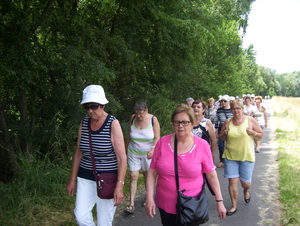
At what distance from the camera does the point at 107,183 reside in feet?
9.90

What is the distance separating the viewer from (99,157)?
3.05 meters

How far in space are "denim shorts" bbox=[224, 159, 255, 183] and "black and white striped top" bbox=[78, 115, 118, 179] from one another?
2.28 meters

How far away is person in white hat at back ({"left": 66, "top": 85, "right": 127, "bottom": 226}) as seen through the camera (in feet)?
9.84

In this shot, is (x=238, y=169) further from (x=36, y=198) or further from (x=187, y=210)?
(x=36, y=198)

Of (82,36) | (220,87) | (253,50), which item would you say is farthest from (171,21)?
(253,50)

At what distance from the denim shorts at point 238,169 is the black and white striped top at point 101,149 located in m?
2.28

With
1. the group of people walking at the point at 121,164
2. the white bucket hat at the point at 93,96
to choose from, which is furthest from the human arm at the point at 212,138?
the white bucket hat at the point at 93,96

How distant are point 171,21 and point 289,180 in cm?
448

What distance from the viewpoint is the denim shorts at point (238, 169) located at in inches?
186

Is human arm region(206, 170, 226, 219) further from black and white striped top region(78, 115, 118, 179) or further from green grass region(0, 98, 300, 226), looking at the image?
green grass region(0, 98, 300, 226)

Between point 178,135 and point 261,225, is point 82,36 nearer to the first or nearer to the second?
point 178,135

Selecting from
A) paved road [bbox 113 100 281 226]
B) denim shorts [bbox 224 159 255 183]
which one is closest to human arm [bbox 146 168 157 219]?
paved road [bbox 113 100 281 226]

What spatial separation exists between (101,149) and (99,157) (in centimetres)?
9

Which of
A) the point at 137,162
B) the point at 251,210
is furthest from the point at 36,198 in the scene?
the point at 251,210
